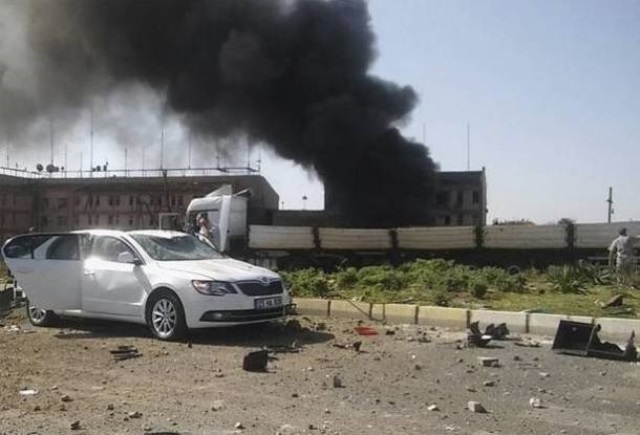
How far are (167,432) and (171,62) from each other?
3140cm

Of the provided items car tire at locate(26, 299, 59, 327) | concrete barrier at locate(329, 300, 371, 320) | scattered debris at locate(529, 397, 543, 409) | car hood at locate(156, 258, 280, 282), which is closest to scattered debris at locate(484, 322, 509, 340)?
concrete barrier at locate(329, 300, 371, 320)

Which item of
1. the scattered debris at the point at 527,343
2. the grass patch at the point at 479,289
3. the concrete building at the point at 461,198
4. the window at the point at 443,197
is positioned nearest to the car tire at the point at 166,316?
the grass patch at the point at 479,289

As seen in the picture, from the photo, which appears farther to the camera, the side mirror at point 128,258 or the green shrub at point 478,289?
the green shrub at point 478,289

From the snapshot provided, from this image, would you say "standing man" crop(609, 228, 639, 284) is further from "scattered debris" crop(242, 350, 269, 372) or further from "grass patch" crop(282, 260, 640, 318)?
"scattered debris" crop(242, 350, 269, 372)

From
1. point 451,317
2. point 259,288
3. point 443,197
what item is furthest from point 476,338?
point 443,197

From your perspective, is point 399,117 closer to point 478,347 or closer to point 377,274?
point 377,274

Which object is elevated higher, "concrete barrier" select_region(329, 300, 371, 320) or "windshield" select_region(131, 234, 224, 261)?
"windshield" select_region(131, 234, 224, 261)

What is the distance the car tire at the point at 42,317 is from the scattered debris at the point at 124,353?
2.48 m

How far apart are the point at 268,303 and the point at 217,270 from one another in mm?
712

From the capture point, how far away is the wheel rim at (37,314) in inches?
372

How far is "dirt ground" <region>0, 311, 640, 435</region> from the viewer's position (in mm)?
4484

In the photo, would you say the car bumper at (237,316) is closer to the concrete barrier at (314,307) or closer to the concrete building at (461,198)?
the concrete barrier at (314,307)

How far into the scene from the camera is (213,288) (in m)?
7.87

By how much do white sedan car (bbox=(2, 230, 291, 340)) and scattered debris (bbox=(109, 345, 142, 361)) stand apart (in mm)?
721
